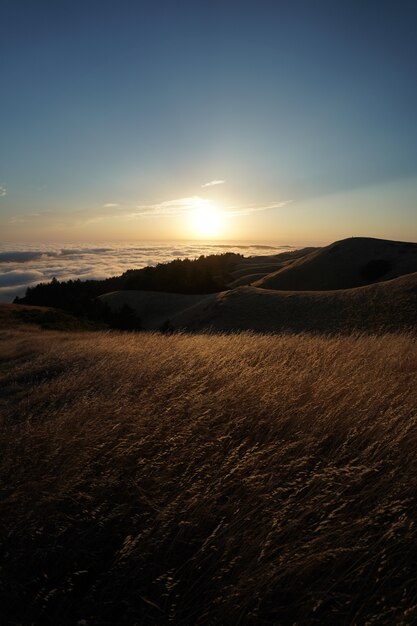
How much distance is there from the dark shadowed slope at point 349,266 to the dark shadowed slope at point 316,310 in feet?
88.7

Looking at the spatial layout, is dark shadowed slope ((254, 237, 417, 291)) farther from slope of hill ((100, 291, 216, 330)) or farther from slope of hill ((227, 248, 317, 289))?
slope of hill ((227, 248, 317, 289))

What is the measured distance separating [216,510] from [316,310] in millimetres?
31318

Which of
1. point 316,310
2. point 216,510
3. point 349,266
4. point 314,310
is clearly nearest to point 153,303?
point 314,310

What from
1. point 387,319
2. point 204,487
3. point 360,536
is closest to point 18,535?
point 204,487

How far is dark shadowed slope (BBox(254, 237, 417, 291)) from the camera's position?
207 feet

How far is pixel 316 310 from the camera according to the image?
3284 cm

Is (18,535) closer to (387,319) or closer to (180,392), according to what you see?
(180,392)

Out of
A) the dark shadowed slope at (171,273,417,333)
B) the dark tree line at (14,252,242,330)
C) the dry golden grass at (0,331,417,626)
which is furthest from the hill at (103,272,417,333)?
the dark tree line at (14,252,242,330)

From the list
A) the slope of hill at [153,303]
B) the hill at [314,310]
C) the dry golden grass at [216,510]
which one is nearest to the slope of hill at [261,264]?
the slope of hill at [153,303]

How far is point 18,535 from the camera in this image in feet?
9.63

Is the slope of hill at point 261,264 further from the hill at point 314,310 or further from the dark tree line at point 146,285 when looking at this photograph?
the hill at point 314,310

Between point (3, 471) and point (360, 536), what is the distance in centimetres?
318

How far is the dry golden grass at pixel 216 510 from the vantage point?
2.35 m

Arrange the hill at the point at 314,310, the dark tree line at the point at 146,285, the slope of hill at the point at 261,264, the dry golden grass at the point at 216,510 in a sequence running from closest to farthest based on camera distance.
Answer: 1. the dry golden grass at the point at 216,510
2. the hill at the point at 314,310
3. the dark tree line at the point at 146,285
4. the slope of hill at the point at 261,264
